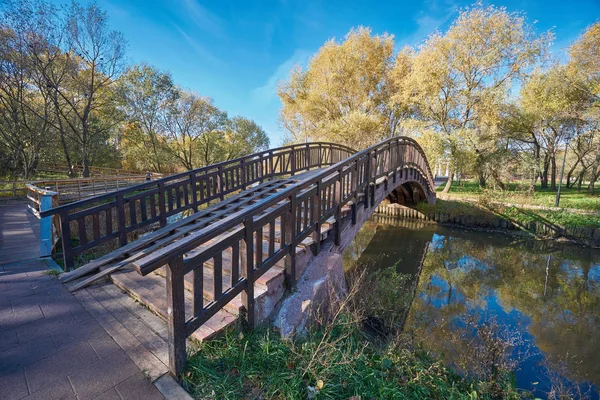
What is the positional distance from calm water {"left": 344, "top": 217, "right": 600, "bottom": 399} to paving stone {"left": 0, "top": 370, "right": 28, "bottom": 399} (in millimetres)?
4596

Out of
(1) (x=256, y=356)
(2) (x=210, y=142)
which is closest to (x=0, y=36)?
(2) (x=210, y=142)

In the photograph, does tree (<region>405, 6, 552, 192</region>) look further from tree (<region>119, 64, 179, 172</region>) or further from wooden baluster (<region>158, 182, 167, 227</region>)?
tree (<region>119, 64, 179, 172</region>)

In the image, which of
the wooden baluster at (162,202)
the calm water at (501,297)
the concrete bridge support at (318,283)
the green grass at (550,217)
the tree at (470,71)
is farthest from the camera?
the tree at (470,71)

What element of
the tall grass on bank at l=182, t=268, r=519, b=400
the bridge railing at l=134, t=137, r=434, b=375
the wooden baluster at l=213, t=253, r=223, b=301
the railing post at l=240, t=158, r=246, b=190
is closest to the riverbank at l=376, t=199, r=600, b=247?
the bridge railing at l=134, t=137, r=434, b=375

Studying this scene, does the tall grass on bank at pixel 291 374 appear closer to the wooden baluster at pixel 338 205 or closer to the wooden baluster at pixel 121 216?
the wooden baluster at pixel 338 205

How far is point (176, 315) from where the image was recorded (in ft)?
6.10

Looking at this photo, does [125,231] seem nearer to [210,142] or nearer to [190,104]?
[190,104]

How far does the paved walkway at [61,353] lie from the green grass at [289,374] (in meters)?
0.38

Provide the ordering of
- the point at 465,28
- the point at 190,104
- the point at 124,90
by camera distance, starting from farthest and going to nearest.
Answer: the point at 190,104 → the point at 124,90 → the point at 465,28

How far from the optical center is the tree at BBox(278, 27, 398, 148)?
56.1ft

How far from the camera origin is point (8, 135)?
15.8 m

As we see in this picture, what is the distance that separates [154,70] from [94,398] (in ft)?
77.0

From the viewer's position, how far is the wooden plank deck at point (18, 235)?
4.24 meters

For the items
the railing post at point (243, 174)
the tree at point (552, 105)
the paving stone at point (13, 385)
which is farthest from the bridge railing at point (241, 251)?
the tree at point (552, 105)
